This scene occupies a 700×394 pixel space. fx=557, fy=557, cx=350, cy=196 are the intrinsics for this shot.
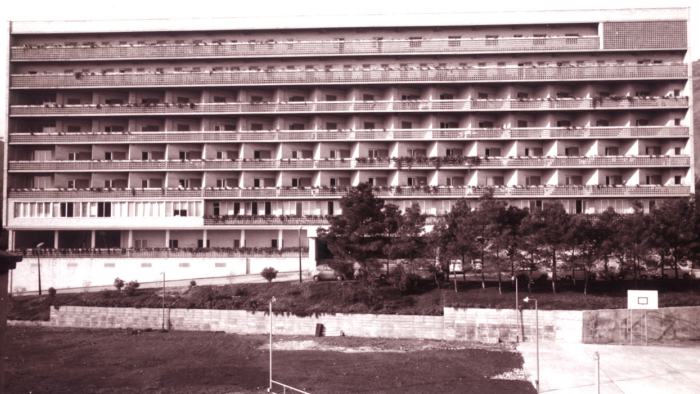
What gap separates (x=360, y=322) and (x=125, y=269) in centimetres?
2794

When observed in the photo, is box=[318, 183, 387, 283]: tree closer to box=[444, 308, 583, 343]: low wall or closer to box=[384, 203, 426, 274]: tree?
box=[384, 203, 426, 274]: tree

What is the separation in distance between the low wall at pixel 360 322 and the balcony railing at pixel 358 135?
21715 mm

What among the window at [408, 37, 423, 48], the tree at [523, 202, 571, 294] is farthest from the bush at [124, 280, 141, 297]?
the window at [408, 37, 423, 48]

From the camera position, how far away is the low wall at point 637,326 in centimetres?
3700

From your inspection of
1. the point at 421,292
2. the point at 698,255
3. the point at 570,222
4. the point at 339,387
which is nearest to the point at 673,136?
the point at 698,255

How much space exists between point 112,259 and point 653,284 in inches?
1942

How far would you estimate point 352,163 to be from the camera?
5975 cm

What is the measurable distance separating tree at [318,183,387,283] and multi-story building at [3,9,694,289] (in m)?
14.8

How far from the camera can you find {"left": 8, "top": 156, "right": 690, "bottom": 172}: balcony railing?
57.7m

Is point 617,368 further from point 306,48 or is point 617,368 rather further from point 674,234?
point 306,48

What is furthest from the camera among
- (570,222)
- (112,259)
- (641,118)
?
(641,118)

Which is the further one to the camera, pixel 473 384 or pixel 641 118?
pixel 641 118

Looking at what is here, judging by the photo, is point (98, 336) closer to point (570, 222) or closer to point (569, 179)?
point (570, 222)

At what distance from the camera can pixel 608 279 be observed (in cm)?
4388
